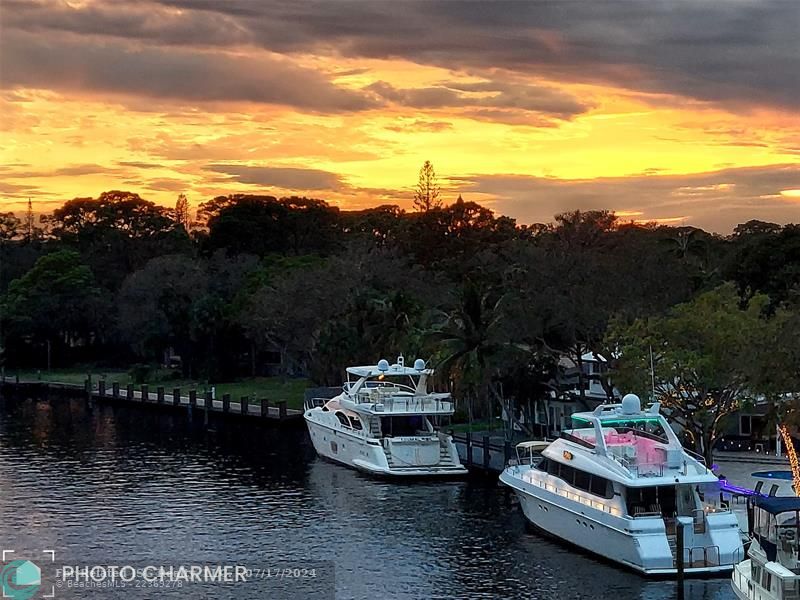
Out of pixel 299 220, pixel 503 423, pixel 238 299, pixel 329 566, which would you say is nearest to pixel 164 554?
pixel 329 566

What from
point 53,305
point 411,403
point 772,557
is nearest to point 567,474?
point 772,557

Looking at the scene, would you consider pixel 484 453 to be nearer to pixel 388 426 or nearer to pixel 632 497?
pixel 388 426

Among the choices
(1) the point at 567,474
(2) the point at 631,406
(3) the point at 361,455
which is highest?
(2) the point at 631,406

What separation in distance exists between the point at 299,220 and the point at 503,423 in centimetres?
7538

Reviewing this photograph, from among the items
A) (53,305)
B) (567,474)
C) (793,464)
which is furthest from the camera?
(53,305)

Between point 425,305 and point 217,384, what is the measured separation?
2285 centimetres

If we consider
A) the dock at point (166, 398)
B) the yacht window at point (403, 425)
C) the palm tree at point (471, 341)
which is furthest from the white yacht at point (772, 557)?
the dock at point (166, 398)

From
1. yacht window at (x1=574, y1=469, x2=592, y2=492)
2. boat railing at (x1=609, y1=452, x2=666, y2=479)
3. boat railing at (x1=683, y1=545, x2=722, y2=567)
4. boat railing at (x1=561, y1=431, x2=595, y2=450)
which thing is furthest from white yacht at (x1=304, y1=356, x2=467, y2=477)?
boat railing at (x1=683, y1=545, x2=722, y2=567)

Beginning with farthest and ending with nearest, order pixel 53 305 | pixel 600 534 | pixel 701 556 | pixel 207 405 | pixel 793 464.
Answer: pixel 53 305
pixel 207 405
pixel 793 464
pixel 600 534
pixel 701 556

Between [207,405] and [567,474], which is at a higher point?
[567,474]

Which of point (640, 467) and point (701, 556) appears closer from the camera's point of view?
point (701, 556)

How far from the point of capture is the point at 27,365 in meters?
109

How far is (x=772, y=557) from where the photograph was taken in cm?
2788

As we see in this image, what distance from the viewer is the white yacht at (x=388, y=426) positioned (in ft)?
165
